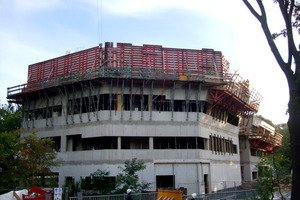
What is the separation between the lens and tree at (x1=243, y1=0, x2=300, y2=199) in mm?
14281

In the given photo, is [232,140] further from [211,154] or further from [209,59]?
[209,59]

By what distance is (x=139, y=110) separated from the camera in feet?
117

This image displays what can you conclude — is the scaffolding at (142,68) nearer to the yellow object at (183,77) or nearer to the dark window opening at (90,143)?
the yellow object at (183,77)

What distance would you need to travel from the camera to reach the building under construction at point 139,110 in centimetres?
3341

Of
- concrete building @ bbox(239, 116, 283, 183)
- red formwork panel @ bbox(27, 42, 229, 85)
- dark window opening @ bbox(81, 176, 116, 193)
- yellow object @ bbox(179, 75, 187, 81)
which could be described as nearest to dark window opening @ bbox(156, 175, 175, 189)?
dark window opening @ bbox(81, 176, 116, 193)

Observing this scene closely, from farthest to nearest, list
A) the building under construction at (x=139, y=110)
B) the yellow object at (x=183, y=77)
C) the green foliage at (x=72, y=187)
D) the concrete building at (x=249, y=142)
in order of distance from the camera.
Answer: the concrete building at (x=249, y=142), the yellow object at (x=183, y=77), the building under construction at (x=139, y=110), the green foliage at (x=72, y=187)

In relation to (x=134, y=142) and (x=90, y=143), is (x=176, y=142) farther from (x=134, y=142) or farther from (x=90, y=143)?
(x=90, y=143)

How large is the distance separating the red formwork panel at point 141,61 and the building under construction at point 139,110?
119 mm

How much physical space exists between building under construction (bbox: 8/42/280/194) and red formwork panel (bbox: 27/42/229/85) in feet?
0.39

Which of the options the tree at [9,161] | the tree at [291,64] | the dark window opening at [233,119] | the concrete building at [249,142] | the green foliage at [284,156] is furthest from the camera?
the concrete building at [249,142]

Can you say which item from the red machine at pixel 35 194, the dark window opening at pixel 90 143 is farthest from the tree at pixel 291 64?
the dark window opening at pixel 90 143

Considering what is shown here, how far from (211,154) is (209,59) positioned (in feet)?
39.1

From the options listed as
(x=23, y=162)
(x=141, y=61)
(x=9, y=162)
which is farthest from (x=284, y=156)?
(x=9, y=162)

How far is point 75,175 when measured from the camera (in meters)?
34.3
